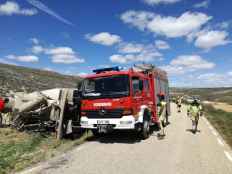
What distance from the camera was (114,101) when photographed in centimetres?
1050

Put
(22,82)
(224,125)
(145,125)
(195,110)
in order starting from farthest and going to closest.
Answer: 1. (22,82)
2. (224,125)
3. (195,110)
4. (145,125)

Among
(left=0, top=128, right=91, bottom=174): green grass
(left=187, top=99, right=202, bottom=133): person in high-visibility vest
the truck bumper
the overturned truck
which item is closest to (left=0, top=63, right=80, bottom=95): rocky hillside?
the overturned truck

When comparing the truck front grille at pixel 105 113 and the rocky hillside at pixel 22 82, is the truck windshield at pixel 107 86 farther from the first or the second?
the rocky hillside at pixel 22 82

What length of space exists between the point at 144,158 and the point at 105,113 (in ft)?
9.52

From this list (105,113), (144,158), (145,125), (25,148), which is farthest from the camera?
(145,125)

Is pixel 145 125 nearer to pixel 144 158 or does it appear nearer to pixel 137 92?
pixel 137 92

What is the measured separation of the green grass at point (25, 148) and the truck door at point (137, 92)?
2.54m

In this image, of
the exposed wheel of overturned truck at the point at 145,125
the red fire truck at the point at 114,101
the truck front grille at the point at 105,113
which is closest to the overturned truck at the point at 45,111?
the red fire truck at the point at 114,101

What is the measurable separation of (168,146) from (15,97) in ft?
23.2

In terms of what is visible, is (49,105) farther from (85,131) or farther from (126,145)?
(126,145)

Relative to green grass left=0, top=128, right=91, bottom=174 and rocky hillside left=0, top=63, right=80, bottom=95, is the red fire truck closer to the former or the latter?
green grass left=0, top=128, right=91, bottom=174

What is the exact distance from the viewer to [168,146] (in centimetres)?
1017

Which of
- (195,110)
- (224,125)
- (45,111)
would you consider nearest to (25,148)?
(45,111)

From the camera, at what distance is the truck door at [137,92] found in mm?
10680
